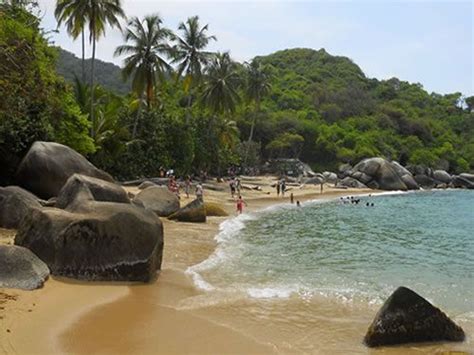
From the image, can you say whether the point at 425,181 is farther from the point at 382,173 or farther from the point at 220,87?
the point at 220,87

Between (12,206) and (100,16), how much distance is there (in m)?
23.9

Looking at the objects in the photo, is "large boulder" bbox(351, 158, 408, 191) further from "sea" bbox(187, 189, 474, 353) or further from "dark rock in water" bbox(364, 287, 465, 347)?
"dark rock in water" bbox(364, 287, 465, 347)

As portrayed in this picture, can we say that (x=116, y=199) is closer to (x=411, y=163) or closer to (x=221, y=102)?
(x=221, y=102)

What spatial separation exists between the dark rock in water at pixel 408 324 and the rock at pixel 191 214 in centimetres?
1479

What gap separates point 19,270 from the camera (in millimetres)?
9164

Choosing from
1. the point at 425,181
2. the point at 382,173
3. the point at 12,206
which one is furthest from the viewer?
the point at 425,181

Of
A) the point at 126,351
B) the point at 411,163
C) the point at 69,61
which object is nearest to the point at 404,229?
the point at 126,351

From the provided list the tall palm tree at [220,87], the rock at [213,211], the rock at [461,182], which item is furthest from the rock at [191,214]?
the rock at [461,182]

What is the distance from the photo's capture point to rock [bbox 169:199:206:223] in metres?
22.3

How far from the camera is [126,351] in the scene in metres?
7.02

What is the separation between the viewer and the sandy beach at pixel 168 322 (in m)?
7.27

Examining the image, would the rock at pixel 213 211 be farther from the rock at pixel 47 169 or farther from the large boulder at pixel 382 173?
the large boulder at pixel 382 173

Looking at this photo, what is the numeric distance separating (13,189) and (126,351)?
9543mm

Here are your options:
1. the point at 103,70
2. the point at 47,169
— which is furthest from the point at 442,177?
the point at 103,70
